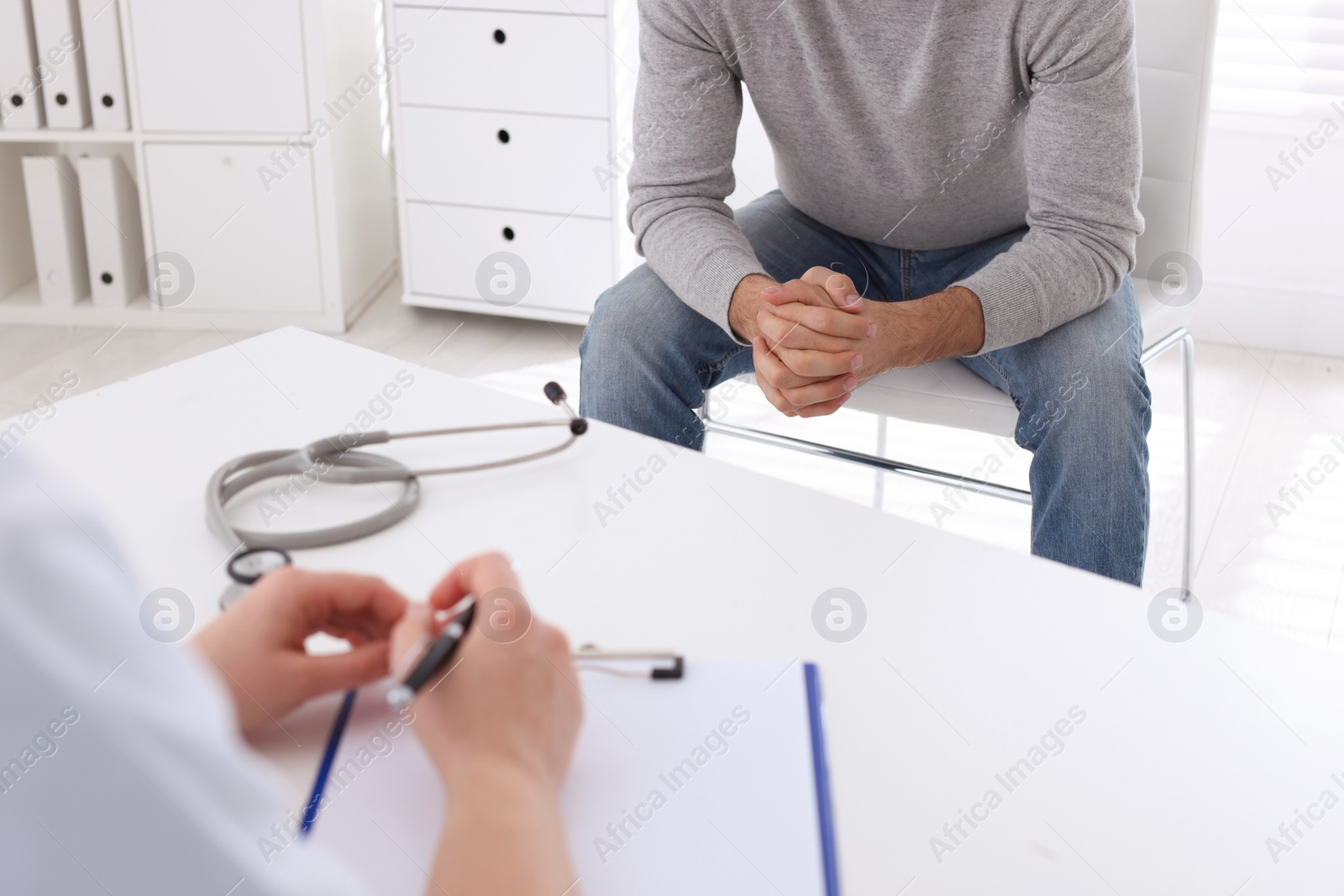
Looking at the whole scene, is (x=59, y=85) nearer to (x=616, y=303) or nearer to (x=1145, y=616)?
(x=616, y=303)

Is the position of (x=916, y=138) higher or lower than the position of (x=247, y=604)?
higher

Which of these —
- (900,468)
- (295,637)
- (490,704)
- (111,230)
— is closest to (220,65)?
(111,230)

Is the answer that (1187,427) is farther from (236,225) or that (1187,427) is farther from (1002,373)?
(236,225)

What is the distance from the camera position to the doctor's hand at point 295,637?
538mm

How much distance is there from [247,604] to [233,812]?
0.34m

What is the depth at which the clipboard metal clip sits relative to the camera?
58 cm

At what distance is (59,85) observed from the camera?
7.45ft

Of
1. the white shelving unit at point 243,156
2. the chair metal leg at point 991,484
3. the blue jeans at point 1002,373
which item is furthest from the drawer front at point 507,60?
the chair metal leg at point 991,484

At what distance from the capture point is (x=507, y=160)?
7.41 feet

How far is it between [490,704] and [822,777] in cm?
16

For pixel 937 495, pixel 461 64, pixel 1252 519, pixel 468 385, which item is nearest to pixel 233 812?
pixel 468 385

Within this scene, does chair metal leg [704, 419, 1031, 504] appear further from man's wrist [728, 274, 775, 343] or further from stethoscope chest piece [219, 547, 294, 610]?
stethoscope chest piece [219, 547, 294, 610]

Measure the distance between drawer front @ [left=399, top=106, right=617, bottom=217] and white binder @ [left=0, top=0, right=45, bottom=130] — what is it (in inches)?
29.1

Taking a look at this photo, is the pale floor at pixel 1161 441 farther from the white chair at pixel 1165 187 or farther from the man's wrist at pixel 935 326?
the man's wrist at pixel 935 326
